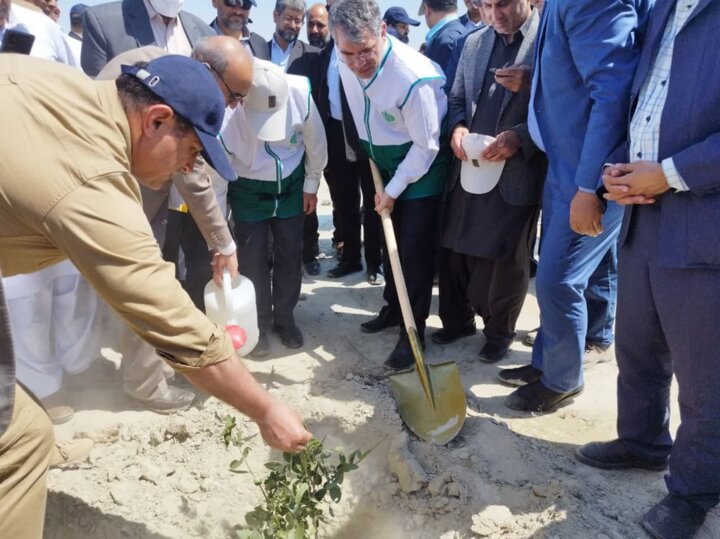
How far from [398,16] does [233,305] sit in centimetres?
424

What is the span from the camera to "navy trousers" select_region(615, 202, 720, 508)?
2.04 m

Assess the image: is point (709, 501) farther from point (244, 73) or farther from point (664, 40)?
point (244, 73)

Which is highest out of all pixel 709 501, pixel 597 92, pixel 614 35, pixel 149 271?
pixel 614 35

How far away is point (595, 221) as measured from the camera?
252 centimetres

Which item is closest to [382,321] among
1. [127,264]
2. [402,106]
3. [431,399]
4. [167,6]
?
[431,399]

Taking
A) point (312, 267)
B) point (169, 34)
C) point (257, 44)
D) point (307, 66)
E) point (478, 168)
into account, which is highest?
point (169, 34)

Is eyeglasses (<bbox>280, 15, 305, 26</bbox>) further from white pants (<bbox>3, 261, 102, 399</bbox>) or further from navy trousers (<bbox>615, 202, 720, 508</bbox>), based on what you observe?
navy trousers (<bbox>615, 202, 720, 508</bbox>)

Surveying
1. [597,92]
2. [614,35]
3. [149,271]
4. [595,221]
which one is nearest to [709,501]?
[595,221]

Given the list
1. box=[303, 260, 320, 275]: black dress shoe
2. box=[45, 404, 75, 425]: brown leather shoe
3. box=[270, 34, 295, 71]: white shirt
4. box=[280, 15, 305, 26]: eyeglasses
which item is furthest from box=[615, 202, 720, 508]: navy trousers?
box=[280, 15, 305, 26]: eyeglasses

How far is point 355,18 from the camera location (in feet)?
10.1

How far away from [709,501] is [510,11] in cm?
233

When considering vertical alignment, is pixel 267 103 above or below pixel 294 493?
above

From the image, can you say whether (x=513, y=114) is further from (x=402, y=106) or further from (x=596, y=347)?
(x=596, y=347)

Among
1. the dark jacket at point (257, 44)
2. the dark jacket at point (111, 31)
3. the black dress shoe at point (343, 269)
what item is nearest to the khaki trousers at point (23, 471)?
the dark jacket at point (111, 31)
